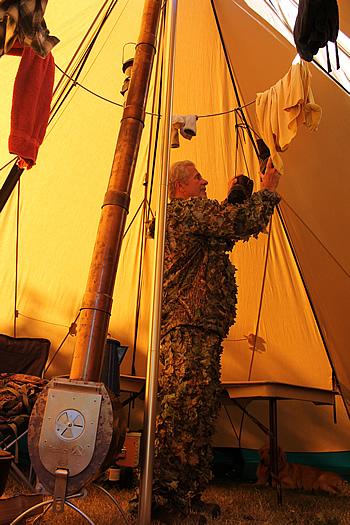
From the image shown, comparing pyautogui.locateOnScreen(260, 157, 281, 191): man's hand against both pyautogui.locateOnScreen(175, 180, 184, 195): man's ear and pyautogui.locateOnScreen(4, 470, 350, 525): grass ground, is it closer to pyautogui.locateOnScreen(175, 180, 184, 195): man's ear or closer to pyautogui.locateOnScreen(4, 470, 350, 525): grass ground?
pyautogui.locateOnScreen(175, 180, 184, 195): man's ear

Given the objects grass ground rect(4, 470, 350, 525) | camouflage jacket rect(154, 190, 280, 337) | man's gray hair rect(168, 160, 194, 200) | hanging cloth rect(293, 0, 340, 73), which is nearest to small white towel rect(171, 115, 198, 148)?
man's gray hair rect(168, 160, 194, 200)

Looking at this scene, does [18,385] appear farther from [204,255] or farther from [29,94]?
[29,94]

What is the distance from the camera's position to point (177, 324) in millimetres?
2074

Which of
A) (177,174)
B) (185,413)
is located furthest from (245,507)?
(177,174)

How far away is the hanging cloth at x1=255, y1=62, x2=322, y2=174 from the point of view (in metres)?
2.43

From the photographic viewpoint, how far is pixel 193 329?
2066mm

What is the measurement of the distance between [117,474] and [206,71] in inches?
115

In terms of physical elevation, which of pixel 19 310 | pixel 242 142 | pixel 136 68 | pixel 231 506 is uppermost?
pixel 242 142

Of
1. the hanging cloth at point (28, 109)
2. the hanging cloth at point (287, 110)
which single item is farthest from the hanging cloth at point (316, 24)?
the hanging cloth at point (28, 109)

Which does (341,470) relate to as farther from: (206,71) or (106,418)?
(206,71)

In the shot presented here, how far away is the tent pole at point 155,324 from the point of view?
1359 mm

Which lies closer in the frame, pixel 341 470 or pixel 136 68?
pixel 136 68

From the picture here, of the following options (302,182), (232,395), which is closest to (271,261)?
(302,182)

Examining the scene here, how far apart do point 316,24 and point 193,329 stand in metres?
1.43
